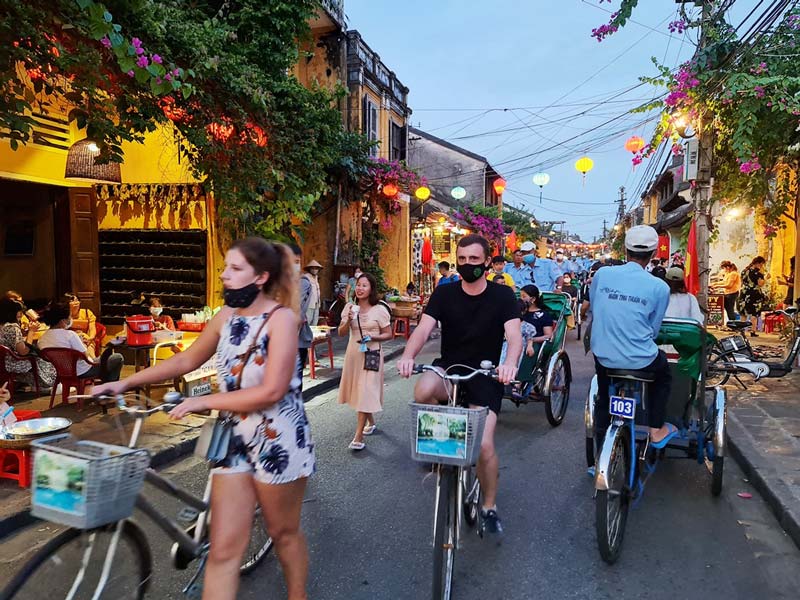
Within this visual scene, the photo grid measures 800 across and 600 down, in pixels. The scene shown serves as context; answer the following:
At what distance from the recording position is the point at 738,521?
13.5 ft

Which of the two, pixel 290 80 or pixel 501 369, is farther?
pixel 290 80

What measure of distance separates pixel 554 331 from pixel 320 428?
9.89ft

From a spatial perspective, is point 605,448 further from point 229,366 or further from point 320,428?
point 320,428

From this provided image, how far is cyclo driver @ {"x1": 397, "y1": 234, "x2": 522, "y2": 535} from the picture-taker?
339 cm

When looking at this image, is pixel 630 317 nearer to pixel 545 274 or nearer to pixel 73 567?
pixel 73 567

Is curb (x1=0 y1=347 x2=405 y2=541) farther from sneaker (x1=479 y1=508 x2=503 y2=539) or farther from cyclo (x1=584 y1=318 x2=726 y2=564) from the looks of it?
cyclo (x1=584 y1=318 x2=726 y2=564)

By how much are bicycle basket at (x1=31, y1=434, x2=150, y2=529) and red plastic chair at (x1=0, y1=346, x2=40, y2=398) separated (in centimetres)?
573

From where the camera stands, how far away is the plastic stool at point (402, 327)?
43.8 feet

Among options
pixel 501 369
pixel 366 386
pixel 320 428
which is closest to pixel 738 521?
pixel 501 369

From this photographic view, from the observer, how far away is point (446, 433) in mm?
2713

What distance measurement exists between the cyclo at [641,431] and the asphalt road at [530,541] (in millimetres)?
231

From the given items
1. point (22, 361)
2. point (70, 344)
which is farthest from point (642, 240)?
point (22, 361)

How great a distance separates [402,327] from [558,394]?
7.42m

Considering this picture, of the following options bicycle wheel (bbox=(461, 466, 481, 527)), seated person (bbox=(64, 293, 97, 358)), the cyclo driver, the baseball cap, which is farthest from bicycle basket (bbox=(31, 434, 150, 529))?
seated person (bbox=(64, 293, 97, 358))
